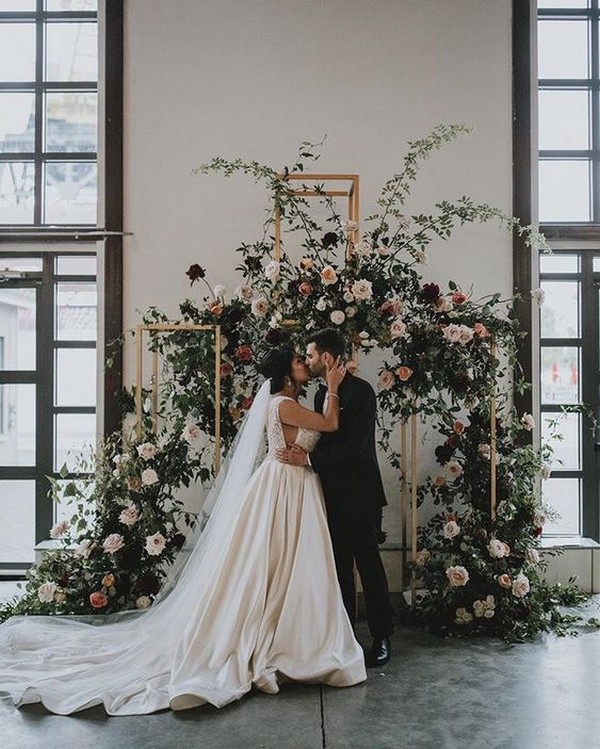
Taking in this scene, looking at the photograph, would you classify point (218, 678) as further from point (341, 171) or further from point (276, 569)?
point (341, 171)

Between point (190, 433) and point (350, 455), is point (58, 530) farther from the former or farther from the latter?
point (350, 455)

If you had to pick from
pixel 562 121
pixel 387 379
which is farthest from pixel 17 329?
pixel 562 121

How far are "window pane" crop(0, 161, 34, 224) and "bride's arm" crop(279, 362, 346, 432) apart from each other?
258 centimetres

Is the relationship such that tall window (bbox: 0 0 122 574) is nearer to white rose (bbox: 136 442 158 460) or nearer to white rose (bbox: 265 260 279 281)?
white rose (bbox: 136 442 158 460)

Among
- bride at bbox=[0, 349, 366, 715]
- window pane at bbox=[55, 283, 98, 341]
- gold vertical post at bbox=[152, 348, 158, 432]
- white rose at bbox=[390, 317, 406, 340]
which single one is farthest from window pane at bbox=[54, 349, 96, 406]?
white rose at bbox=[390, 317, 406, 340]

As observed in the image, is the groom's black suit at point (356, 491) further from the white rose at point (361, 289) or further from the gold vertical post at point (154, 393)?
the gold vertical post at point (154, 393)

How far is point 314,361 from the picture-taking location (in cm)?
395

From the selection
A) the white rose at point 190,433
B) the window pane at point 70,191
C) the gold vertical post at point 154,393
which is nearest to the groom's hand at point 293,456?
the white rose at point 190,433

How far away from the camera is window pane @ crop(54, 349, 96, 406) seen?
5258 millimetres

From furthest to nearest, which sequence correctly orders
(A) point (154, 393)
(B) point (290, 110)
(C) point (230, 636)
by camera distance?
(B) point (290, 110) < (A) point (154, 393) < (C) point (230, 636)

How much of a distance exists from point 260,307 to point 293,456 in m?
0.99

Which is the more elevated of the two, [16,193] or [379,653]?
[16,193]

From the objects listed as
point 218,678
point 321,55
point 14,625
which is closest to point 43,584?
point 14,625

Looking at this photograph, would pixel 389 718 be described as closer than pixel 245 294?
Yes
